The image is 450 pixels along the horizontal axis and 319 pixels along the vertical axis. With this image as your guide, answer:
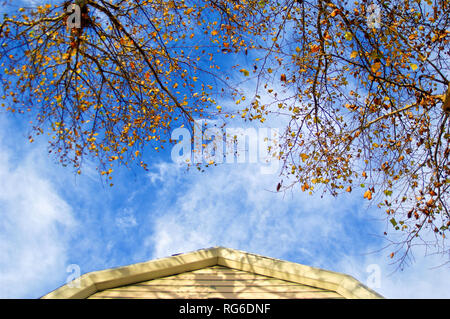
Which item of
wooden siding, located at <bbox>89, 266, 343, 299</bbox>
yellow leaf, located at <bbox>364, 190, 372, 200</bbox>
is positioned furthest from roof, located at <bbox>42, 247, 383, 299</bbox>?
yellow leaf, located at <bbox>364, 190, 372, 200</bbox>

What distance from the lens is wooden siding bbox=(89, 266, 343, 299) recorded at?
13.8ft

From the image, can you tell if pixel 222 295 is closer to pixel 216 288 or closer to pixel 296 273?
pixel 216 288

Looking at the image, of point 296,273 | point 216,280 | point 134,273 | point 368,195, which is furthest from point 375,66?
point 134,273

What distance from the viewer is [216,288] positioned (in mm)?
4430

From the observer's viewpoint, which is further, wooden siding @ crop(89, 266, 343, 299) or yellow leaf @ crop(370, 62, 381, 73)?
yellow leaf @ crop(370, 62, 381, 73)

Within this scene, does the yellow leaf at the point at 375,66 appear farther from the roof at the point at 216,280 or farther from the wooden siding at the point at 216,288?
the wooden siding at the point at 216,288

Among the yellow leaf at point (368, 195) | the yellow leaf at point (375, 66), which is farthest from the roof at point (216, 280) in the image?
the yellow leaf at point (375, 66)

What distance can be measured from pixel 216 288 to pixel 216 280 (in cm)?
29

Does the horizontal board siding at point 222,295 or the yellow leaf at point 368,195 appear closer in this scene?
the horizontal board siding at point 222,295

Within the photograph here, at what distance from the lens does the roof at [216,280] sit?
418 cm

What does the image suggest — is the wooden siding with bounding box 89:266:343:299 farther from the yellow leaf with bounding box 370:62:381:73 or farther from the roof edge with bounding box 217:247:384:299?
the yellow leaf with bounding box 370:62:381:73

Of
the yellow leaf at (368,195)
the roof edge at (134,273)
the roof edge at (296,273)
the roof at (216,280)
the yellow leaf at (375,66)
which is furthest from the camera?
the yellow leaf at (368,195)

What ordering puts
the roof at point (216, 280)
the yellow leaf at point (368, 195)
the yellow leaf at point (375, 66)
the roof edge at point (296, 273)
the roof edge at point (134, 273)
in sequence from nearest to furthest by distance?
the roof edge at point (134, 273) < the roof edge at point (296, 273) < the roof at point (216, 280) < the yellow leaf at point (375, 66) < the yellow leaf at point (368, 195)

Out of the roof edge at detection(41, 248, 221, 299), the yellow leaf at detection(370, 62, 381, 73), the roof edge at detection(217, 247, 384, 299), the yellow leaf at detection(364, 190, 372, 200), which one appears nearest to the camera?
the roof edge at detection(41, 248, 221, 299)
